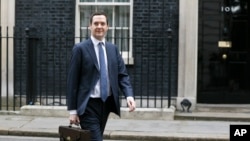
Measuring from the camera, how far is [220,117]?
10227 mm

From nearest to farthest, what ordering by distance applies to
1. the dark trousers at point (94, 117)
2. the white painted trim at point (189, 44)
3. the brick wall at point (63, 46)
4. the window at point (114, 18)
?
the dark trousers at point (94, 117)
the white painted trim at point (189, 44)
the brick wall at point (63, 46)
the window at point (114, 18)

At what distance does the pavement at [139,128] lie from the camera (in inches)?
339

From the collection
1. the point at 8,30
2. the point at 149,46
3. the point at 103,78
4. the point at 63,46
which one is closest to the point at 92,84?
the point at 103,78

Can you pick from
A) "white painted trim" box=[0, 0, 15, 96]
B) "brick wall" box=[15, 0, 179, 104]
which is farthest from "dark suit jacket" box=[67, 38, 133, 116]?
"white painted trim" box=[0, 0, 15, 96]

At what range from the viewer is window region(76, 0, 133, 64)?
1141 centimetres

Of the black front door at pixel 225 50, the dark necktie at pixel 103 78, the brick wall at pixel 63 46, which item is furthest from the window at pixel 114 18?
the dark necktie at pixel 103 78

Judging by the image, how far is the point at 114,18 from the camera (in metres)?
11.6

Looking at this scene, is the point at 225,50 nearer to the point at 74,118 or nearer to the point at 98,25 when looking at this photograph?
the point at 98,25

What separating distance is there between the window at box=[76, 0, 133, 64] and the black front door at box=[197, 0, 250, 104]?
1.56m

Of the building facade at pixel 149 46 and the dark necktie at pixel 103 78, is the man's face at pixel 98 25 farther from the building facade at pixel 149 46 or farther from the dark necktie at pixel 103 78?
the building facade at pixel 149 46

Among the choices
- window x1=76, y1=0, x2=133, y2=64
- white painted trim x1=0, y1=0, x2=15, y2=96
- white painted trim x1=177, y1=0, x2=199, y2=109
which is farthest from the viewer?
white painted trim x1=0, y1=0, x2=15, y2=96

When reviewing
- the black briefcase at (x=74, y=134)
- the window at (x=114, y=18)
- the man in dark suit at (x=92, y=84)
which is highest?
the window at (x=114, y=18)

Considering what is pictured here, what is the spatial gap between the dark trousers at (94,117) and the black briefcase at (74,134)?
→ 14 cm

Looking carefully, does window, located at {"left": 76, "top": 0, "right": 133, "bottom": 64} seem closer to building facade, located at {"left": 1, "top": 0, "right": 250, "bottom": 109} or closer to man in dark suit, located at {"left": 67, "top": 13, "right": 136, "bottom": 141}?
building facade, located at {"left": 1, "top": 0, "right": 250, "bottom": 109}
